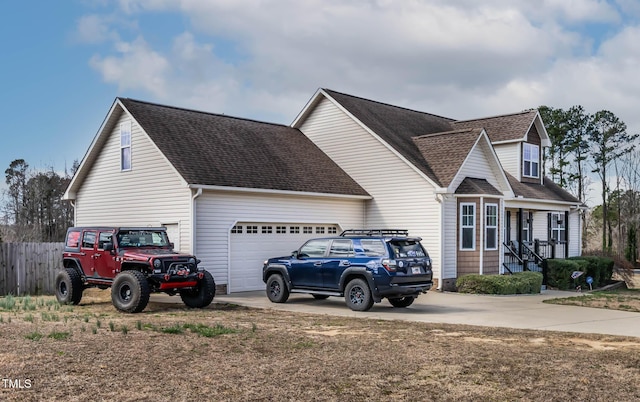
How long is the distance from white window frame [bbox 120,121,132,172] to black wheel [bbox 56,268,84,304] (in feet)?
19.4

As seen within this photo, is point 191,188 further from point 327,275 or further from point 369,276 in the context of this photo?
point 369,276

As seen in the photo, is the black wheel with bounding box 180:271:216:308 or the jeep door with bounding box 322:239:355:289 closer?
the black wheel with bounding box 180:271:216:308

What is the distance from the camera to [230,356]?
9.30m

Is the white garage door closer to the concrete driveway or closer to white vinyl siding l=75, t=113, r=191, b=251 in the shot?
the concrete driveway

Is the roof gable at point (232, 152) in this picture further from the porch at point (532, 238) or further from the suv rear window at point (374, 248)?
the porch at point (532, 238)

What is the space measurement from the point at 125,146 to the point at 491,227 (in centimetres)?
1267

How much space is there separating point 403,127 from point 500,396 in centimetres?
2022

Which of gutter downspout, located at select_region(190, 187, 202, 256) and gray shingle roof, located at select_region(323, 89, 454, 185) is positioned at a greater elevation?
gray shingle roof, located at select_region(323, 89, 454, 185)

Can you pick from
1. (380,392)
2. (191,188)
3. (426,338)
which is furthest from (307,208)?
(380,392)

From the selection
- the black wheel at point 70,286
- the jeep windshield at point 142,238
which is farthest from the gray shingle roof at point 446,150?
the black wheel at point 70,286

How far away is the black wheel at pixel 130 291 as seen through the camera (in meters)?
14.2

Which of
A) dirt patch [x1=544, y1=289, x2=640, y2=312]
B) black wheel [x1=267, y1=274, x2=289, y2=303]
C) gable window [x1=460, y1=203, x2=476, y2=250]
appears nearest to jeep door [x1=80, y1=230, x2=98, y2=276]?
black wheel [x1=267, y1=274, x2=289, y2=303]

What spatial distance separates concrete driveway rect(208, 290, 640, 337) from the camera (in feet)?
45.0

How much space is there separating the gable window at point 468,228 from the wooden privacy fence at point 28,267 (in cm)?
1304
